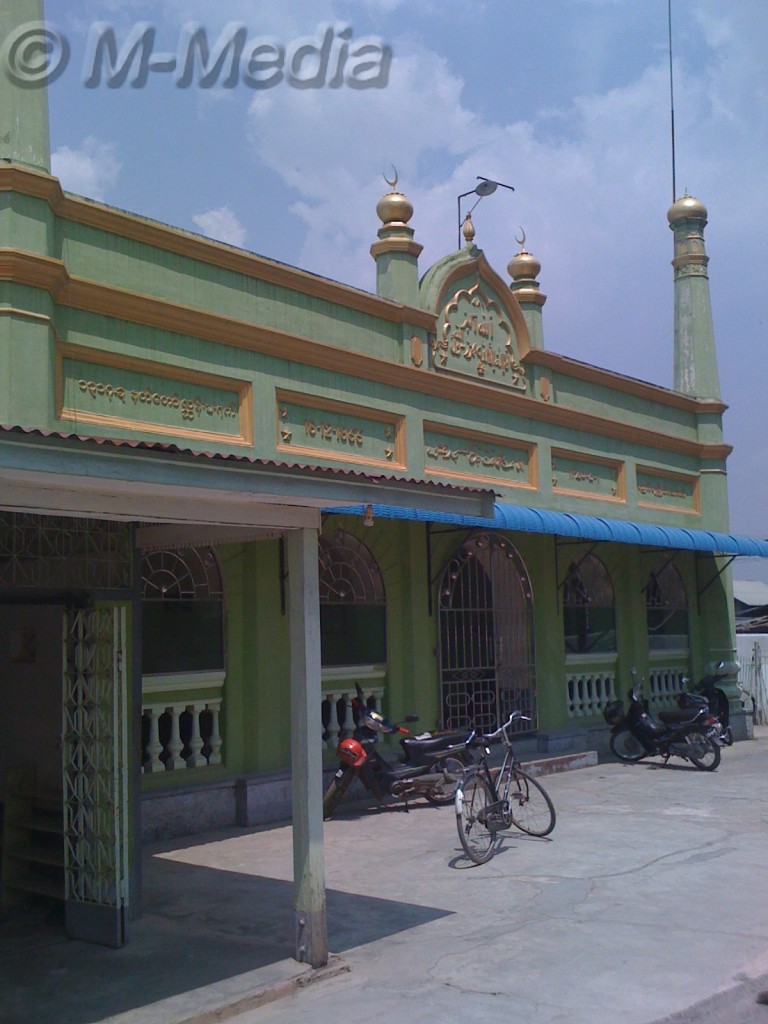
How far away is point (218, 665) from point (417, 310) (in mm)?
4704

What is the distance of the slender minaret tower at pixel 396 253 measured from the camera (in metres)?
12.8

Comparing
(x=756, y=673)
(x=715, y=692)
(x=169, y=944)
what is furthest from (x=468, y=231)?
(x=756, y=673)

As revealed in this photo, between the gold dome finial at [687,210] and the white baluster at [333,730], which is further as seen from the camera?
the gold dome finial at [687,210]

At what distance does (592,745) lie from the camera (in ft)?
50.6

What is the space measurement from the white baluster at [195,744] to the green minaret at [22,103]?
190 inches

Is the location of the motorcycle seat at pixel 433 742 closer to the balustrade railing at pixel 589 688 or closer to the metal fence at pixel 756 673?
the balustrade railing at pixel 589 688

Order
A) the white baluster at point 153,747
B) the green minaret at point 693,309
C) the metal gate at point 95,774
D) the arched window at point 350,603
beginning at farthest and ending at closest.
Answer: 1. the green minaret at point 693,309
2. the arched window at point 350,603
3. the white baluster at point 153,747
4. the metal gate at point 95,774

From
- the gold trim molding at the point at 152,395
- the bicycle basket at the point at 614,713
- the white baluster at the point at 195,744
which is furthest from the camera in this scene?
Answer: the bicycle basket at the point at 614,713

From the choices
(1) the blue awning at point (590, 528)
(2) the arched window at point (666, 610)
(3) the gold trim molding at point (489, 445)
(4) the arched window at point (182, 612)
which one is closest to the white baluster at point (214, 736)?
(4) the arched window at point (182, 612)

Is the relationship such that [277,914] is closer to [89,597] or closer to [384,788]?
[89,597]

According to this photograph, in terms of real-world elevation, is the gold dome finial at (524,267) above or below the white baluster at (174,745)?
above

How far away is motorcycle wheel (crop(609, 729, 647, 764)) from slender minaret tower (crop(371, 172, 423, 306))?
636 centimetres

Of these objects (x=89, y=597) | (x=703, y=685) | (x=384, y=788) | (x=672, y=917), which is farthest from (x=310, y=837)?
(x=703, y=685)

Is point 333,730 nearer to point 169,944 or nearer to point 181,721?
point 181,721
